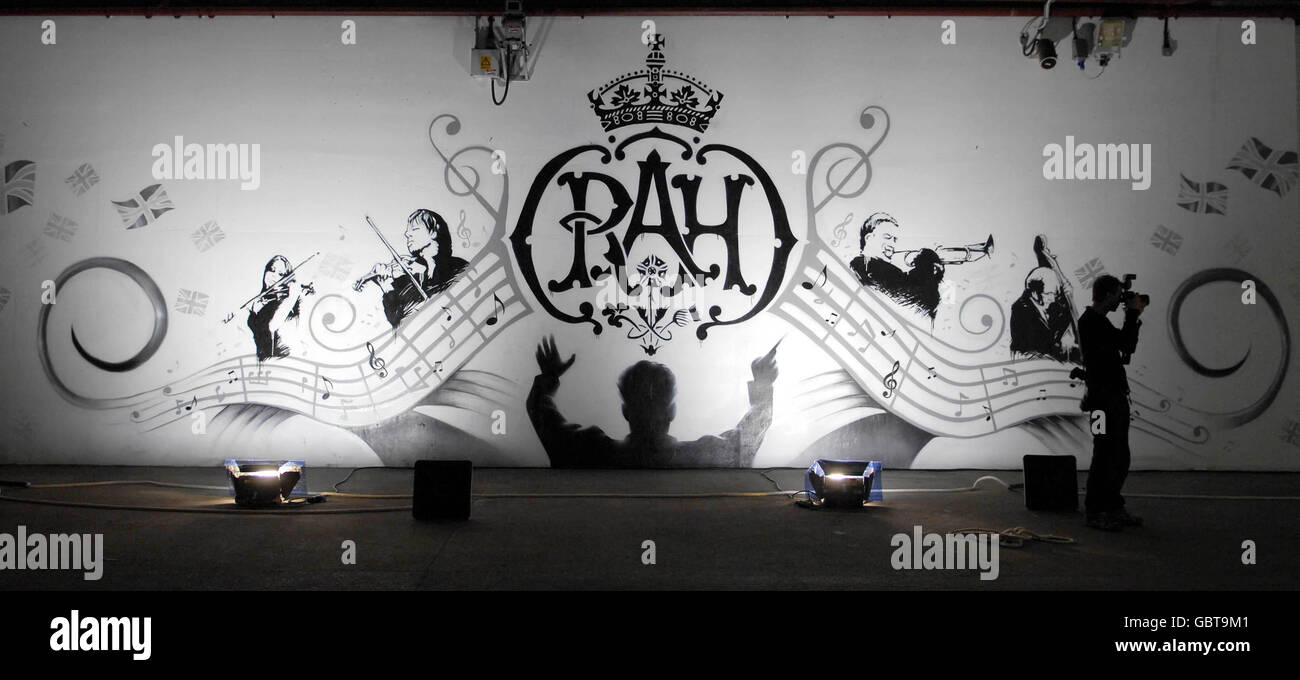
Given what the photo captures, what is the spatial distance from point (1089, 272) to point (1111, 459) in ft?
9.64

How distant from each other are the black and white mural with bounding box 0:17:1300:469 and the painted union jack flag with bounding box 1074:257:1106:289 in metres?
0.05

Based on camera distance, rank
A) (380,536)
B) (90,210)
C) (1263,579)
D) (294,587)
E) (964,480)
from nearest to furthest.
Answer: (294,587), (1263,579), (380,536), (964,480), (90,210)

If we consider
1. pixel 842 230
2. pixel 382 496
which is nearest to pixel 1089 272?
pixel 842 230

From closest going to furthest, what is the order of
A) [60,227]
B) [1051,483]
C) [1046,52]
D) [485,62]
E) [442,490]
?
[442,490] → [1051,483] → [1046,52] → [485,62] → [60,227]

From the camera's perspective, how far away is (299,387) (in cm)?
686

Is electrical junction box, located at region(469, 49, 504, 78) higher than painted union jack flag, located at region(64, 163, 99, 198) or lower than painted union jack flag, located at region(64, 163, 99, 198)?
higher

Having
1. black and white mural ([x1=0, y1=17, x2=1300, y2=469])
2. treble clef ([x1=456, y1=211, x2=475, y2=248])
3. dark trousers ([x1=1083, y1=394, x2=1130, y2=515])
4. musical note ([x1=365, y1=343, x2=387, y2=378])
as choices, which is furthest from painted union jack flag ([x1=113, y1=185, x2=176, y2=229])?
dark trousers ([x1=1083, y1=394, x2=1130, y2=515])

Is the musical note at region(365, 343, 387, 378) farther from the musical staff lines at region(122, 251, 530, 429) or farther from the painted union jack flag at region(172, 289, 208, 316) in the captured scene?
the painted union jack flag at region(172, 289, 208, 316)

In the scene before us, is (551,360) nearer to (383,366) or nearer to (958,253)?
(383,366)

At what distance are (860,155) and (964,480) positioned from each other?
9.57 ft

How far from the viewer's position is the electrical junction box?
6.61 m

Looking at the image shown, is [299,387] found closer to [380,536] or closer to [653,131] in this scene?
[380,536]

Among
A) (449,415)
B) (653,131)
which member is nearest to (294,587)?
(449,415)

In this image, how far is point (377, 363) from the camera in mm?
6859
